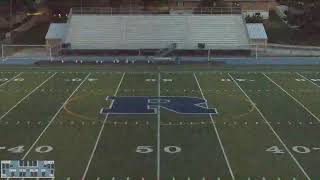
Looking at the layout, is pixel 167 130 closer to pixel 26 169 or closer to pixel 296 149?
pixel 296 149

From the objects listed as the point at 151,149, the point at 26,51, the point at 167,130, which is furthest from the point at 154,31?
the point at 151,149

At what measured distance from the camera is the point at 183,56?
34094mm

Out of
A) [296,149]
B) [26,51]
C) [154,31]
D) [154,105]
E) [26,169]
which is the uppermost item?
[154,31]

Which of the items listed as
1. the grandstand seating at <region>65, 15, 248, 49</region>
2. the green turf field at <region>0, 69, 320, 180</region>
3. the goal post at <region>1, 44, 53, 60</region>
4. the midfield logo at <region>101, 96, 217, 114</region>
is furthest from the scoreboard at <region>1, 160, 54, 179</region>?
the grandstand seating at <region>65, 15, 248, 49</region>

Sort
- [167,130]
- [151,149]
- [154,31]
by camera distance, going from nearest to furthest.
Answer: [151,149], [167,130], [154,31]

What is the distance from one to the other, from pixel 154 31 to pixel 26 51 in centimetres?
821

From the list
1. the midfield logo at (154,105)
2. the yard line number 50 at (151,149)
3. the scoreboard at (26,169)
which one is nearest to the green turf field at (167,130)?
the yard line number 50 at (151,149)

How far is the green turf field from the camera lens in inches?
479

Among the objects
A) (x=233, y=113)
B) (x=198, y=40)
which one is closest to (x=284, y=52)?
(x=198, y=40)

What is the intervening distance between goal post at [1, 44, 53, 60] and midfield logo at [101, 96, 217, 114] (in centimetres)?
1360

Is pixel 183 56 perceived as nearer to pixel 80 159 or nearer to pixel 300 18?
pixel 300 18

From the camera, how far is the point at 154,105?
18672mm

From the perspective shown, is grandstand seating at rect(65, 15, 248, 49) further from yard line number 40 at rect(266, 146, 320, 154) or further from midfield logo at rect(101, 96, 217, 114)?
yard line number 40 at rect(266, 146, 320, 154)

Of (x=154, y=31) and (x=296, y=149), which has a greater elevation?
(x=154, y=31)
